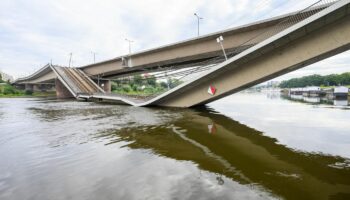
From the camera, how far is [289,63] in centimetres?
1472

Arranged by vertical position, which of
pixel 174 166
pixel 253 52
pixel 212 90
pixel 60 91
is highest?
pixel 253 52

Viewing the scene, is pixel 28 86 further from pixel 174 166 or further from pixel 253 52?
pixel 174 166

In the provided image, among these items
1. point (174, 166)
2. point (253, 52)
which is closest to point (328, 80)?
point (253, 52)

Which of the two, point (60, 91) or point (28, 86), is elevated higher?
point (28, 86)

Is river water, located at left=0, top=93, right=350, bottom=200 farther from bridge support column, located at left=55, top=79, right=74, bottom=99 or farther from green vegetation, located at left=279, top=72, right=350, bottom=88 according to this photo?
green vegetation, located at left=279, top=72, right=350, bottom=88

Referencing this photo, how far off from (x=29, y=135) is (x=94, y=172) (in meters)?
6.17

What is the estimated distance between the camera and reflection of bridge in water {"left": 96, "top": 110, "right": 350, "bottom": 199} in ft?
13.8

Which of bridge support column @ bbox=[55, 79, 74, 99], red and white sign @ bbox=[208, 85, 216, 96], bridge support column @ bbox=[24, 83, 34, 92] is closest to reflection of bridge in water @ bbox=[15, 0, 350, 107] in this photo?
red and white sign @ bbox=[208, 85, 216, 96]

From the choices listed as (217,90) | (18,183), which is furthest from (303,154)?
(217,90)

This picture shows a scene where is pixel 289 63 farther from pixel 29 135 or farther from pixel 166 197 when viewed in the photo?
pixel 29 135

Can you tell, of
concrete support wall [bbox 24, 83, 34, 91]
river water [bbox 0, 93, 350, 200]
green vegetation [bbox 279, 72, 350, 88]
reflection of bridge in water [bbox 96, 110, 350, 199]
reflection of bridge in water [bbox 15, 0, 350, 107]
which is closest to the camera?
river water [bbox 0, 93, 350, 200]

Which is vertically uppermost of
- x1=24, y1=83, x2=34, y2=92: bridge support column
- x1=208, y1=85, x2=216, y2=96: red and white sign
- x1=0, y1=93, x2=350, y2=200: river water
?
x1=24, y1=83, x2=34, y2=92: bridge support column

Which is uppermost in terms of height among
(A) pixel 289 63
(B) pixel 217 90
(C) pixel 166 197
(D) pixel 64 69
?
(D) pixel 64 69

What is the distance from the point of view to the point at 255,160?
233 inches
